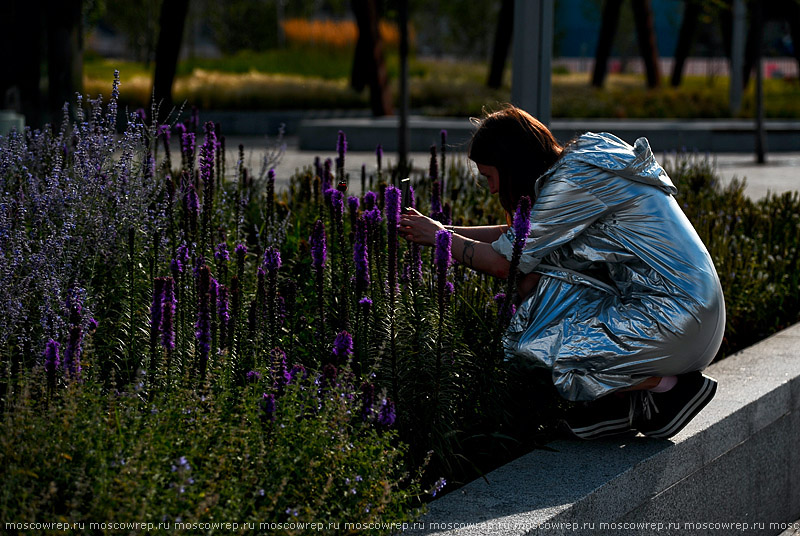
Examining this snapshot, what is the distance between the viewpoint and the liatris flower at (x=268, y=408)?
2650 millimetres

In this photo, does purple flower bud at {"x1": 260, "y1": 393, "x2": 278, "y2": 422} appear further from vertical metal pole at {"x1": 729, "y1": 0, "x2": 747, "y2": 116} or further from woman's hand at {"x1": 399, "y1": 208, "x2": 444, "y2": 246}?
vertical metal pole at {"x1": 729, "y1": 0, "x2": 747, "y2": 116}

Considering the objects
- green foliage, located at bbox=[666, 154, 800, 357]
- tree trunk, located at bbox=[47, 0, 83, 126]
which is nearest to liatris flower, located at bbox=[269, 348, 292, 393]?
green foliage, located at bbox=[666, 154, 800, 357]

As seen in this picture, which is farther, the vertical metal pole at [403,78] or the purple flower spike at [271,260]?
the vertical metal pole at [403,78]

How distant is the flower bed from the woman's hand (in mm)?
58

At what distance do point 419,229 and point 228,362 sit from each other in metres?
0.80

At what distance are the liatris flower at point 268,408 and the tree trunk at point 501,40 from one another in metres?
20.1

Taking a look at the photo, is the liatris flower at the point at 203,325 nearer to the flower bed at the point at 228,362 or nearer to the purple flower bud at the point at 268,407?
the flower bed at the point at 228,362

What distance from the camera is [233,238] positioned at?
191 inches

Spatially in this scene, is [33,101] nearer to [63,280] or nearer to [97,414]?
[63,280]

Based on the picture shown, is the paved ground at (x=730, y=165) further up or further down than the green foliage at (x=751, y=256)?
further down

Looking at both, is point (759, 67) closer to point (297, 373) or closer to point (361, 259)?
point (361, 259)

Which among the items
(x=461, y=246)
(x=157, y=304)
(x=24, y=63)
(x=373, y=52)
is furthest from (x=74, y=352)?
(x=373, y=52)

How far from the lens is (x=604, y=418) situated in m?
3.50

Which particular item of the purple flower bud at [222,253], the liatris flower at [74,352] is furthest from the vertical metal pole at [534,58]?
the liatris flower at [74,352]
